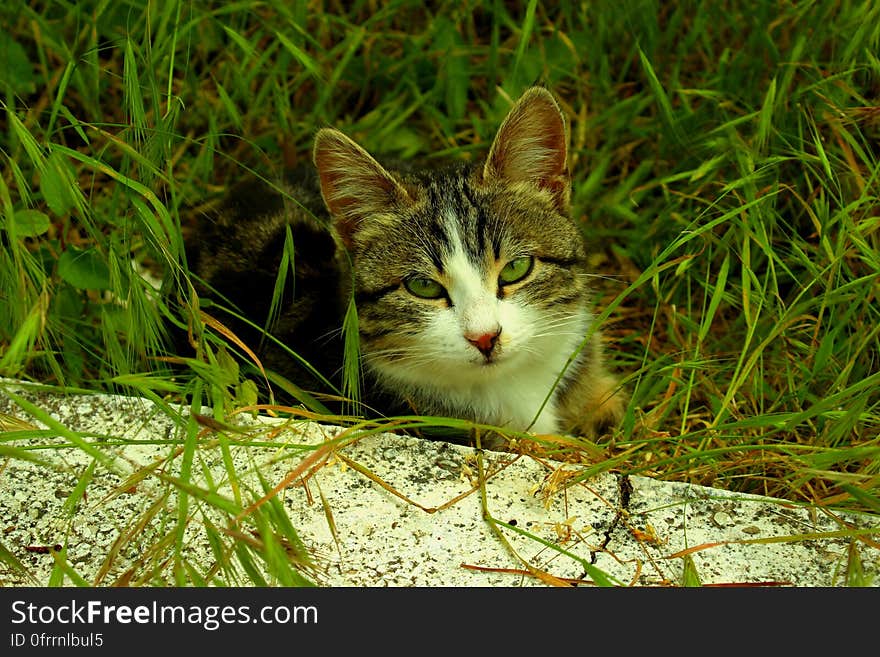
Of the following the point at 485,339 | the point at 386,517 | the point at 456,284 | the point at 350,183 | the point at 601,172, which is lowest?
the point at 386,517

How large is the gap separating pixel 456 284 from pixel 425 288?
0.35 feet

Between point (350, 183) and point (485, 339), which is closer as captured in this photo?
point (485, 339)

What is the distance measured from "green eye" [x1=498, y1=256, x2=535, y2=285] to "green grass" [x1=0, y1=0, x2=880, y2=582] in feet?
0.94

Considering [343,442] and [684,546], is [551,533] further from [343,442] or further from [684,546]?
[343,442]

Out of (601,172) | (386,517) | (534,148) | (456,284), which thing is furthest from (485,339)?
(601,172)

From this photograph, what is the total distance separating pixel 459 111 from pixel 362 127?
1.25 ft

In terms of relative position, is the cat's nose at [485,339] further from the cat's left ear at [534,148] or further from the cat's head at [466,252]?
the cat's left ear at [534,148]

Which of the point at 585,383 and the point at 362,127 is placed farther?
the point at 362,127

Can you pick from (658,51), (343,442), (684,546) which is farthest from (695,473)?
(658,51)

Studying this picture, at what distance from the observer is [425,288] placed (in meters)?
2.35

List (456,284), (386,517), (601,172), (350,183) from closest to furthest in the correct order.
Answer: (386,517), (456,284), (350,183), (601,172)

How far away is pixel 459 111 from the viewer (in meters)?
3.51

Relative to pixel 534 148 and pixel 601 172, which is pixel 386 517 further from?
pixel 601 172

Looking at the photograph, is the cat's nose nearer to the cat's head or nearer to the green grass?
the cat's head
